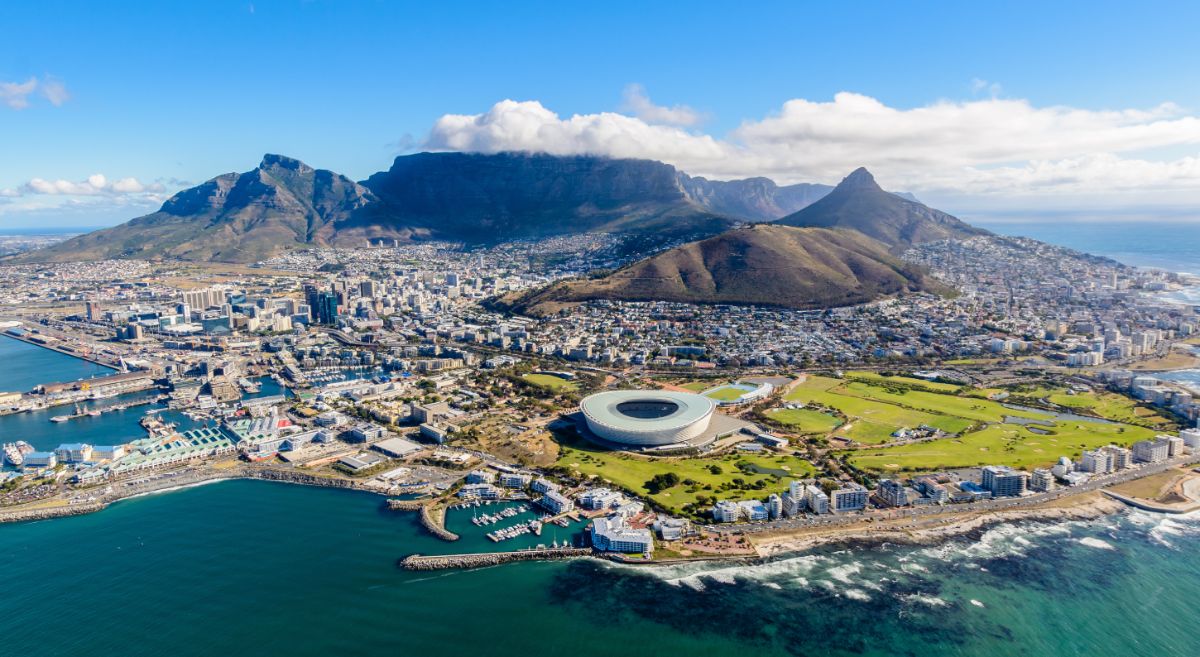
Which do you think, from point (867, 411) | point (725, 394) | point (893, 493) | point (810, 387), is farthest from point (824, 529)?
point (810, 387)

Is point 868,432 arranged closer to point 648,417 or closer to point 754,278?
point 648,417

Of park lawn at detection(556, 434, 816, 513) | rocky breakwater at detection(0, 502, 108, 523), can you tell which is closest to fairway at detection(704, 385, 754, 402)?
→ park lawn at detection(556, 434, 816, 513)

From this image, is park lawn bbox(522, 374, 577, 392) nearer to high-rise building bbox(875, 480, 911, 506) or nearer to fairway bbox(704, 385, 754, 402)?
fairway bbox(704, 385, 754, 402)

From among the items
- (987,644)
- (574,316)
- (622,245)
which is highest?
(622,245)

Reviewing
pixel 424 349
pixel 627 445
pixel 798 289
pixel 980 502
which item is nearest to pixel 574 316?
pixel 424 349

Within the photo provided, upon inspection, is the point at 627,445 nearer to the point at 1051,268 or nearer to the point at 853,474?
the point at 853,474

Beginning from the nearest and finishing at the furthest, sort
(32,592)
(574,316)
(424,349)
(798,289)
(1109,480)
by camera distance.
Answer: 1. (32,592)
2. (1109,480)
3. (424,349)
4. (574,316)
5. (798,289)

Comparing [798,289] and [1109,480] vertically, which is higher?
[798,289]
